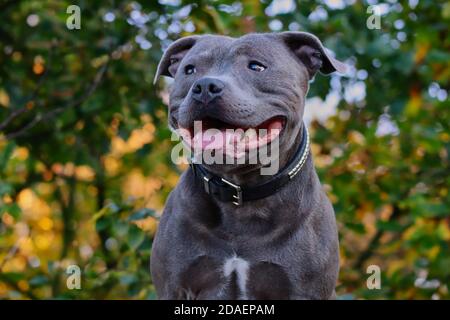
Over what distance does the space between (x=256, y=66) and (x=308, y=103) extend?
103 inches

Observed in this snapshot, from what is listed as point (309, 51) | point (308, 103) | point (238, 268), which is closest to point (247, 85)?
point (309, 51)

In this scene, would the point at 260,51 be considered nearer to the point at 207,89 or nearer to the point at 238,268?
the point at 207,89

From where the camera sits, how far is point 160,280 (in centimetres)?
337

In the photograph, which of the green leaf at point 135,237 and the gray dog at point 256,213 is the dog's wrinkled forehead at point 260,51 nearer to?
the gray dog at point 256,213

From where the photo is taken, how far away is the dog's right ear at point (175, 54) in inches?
138

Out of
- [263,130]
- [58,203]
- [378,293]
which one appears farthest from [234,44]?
[58,203]

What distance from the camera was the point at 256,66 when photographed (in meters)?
3.19

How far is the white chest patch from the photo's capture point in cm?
324

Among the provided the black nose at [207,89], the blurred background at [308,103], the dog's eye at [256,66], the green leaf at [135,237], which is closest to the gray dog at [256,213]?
the dog's eye at [256,66]

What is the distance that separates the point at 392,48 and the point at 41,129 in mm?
2618

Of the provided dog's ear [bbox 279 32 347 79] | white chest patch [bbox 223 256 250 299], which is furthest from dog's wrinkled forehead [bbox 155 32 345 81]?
white chest patch [bbox 223 256 250 299]

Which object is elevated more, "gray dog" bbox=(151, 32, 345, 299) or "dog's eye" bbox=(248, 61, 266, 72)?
"dog's eye" bbox=(248, 61, 266, 72)

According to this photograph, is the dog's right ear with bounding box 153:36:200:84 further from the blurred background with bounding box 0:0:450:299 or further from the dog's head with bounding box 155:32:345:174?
the blurred background with bounding box 0:0:450:299
